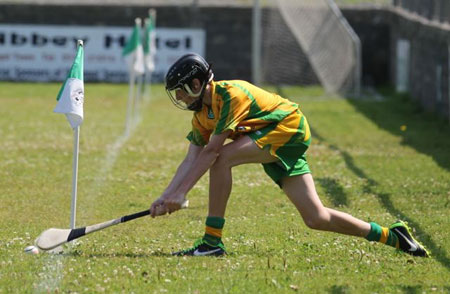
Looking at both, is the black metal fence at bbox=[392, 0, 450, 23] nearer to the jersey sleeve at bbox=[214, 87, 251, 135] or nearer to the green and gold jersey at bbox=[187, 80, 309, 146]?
the green and gold jersey at bbox=[187, 80, 309, 146]

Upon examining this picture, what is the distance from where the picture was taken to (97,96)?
23.6 metres

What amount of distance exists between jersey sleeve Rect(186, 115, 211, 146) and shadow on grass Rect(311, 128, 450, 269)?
215cm

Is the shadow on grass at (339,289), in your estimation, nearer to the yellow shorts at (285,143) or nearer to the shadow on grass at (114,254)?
the yellow shorts at (285,143)

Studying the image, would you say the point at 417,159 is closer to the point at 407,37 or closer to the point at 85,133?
the point at 85,133

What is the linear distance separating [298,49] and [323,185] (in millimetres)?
15385

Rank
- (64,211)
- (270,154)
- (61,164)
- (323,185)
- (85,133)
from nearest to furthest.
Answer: (270,154), (64,211), (323,185), (61,164), (85,133)

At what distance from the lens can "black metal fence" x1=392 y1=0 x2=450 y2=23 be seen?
17.5 metres

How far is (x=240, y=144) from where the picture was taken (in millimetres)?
6922

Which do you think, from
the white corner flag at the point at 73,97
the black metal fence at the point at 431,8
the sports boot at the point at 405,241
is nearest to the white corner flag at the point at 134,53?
the black metal fence at the point at 431,8

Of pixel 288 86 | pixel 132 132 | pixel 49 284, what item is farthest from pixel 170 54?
pixel 49 284

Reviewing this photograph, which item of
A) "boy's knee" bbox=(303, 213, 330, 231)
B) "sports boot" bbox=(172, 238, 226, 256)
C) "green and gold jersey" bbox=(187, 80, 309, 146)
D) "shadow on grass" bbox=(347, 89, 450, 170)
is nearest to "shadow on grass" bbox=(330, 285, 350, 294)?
"boy's knee" bbox=(303, 213, 330, 231)

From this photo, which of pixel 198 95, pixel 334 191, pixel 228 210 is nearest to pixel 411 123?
pixel 334 191

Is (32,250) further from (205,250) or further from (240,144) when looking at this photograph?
(240,144)

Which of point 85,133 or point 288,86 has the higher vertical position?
point 85,133
